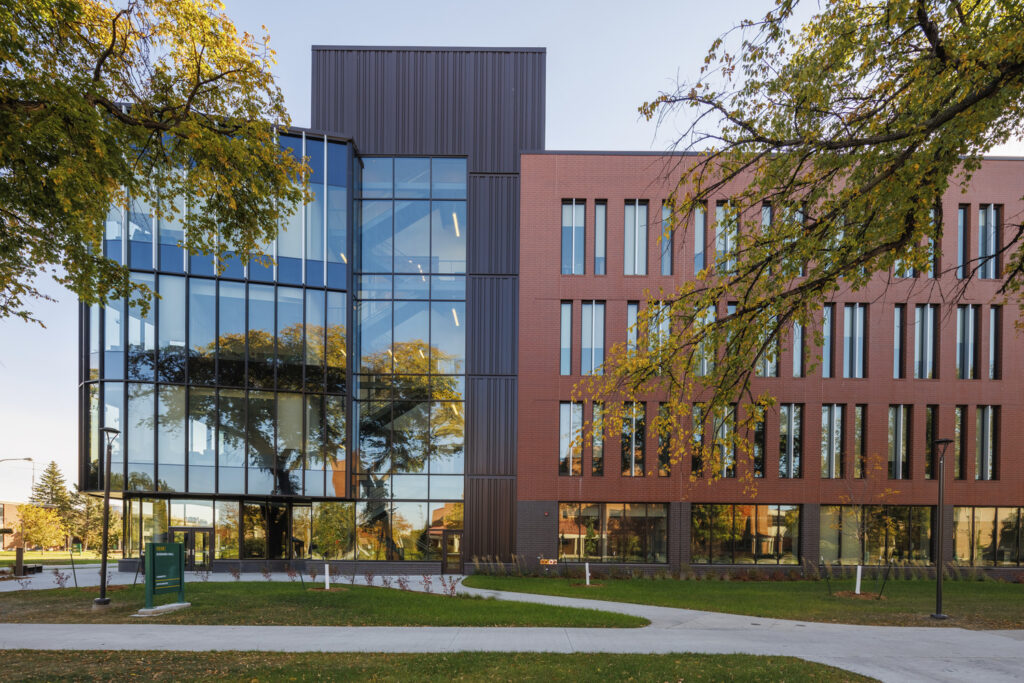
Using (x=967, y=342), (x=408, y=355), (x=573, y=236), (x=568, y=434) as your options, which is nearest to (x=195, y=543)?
(x=408, y=355)

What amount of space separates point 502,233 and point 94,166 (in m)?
20.0

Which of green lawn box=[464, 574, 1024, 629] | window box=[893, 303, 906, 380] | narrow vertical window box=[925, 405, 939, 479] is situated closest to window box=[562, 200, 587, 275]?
green lawn box=[464, 574, 1024, 629]

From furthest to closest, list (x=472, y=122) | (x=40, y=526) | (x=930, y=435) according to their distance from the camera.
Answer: (x=40, y=526)
(x=472, y=122)
(x=930, y=435)

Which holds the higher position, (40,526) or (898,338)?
(898,338)

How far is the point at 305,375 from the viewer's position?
85.3 feet

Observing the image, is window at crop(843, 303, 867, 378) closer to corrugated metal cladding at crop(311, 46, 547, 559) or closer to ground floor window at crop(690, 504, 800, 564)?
ground floor window at crop(690, 504, 800, 564)

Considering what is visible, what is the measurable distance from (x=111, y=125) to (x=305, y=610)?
1130 cm

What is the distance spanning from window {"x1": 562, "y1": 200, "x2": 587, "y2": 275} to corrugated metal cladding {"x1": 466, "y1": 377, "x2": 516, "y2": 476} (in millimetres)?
5397

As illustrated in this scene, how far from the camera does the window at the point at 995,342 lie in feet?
88.5

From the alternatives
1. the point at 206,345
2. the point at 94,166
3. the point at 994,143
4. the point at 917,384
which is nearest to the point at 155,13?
the point at 94,166

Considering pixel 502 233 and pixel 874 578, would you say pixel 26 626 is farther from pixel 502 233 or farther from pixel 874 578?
pixel 874 578

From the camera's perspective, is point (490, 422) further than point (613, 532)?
Yes

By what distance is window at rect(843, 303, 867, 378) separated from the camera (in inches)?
1065

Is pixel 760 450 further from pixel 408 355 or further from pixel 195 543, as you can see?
pixel 195 543
